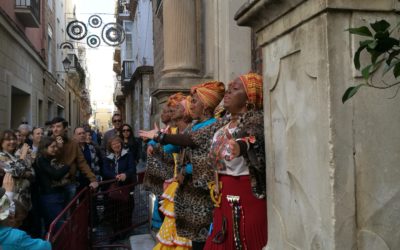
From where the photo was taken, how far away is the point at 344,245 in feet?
6.05

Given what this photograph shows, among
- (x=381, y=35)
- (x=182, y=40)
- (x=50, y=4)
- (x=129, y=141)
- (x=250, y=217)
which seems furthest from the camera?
(x=50, y=4)

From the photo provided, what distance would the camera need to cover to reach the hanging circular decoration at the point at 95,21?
627 inches

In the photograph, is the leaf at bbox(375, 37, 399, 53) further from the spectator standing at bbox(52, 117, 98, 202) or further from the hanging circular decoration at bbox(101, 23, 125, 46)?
the hanging circular decoration at bbox(101, 23, 125, 46)

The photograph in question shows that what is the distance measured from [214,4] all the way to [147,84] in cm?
1454

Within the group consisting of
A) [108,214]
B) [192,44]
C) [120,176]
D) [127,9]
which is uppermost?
[127,9]

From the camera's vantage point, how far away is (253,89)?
2.84 m

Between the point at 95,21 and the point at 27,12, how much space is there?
8.99 ft

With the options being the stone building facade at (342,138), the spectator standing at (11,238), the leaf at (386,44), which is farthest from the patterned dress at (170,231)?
the leaf at (386,44)

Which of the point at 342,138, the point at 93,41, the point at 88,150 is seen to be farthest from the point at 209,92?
the point at 93,41

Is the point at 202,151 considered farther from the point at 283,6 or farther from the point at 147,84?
the point at 147,84

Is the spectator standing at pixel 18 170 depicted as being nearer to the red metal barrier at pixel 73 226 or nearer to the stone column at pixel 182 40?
the red metal barrier at pixel 73 226

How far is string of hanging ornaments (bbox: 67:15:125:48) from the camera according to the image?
51.9ft

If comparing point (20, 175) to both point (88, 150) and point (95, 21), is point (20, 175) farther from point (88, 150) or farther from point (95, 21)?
point (95, 21)

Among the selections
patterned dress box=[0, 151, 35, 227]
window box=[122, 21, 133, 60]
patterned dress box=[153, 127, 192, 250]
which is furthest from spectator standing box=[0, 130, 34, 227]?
window box=[122, 21, 133, 60]
